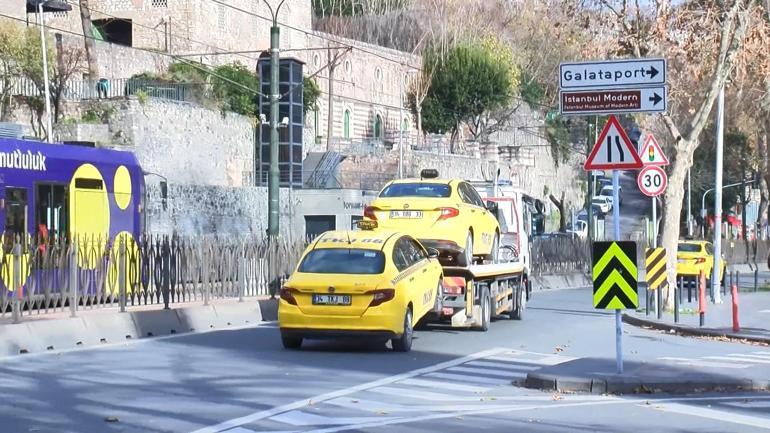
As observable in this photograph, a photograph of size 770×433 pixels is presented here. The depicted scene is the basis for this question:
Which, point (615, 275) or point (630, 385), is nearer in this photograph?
point (630, 385)

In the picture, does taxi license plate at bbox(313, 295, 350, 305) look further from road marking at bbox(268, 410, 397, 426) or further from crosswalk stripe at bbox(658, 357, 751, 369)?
road marking at bbox(268, 410, 397, 426)

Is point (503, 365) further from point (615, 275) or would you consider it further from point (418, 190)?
point (418, 190)

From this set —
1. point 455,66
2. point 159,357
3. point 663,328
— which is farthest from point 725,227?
point 159,357

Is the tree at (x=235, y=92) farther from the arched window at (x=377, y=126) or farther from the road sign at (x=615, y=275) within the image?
the road sign at (x=615, y=275)

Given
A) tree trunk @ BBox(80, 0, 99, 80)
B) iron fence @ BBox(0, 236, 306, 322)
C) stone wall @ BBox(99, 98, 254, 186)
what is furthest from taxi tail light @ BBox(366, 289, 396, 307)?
tree trunk @ BBox(80, 0, 99, 80)

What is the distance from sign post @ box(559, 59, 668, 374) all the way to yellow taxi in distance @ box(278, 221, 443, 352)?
3.60 meters

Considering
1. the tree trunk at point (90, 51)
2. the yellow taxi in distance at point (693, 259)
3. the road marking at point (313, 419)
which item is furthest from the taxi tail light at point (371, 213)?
the tree trunk at point (90, 51)

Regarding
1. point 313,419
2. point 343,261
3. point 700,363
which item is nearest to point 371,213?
point 343,261

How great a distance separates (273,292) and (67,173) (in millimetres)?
4918

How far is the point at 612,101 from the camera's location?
1571 cm

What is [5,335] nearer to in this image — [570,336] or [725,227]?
[570,336]

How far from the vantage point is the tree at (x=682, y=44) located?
28.5m

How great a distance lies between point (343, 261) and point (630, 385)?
5.50 metres

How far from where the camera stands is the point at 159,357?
687 inches
